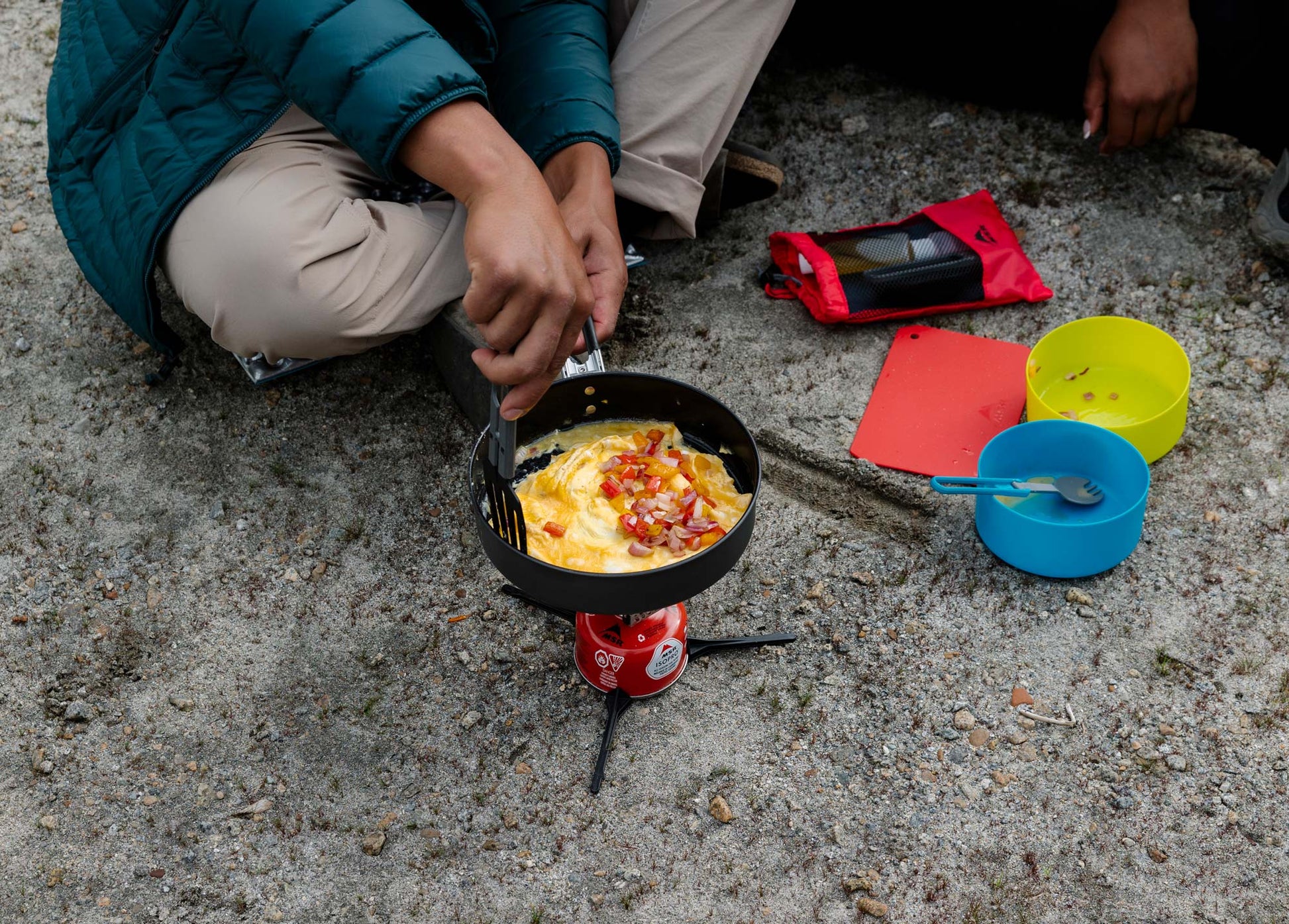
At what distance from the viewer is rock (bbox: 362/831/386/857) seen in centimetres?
197

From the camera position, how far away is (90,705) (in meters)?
2.17

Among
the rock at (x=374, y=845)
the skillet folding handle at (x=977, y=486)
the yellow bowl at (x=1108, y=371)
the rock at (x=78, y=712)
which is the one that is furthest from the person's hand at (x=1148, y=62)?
the rock at (x=78, y=712)

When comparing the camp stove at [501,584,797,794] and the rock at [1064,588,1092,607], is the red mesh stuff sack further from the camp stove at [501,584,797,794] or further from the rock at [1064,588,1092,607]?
the camp stove at [501,584,797,794]

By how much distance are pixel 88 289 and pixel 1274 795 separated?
308cm

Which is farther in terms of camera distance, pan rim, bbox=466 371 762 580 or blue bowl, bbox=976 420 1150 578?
blue bowl, bbox=976 420 1150 578

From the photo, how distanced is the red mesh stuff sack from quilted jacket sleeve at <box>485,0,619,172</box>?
71 centimetres

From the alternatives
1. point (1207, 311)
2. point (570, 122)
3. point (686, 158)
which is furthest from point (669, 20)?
point (1207, 311)

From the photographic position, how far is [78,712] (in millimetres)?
2150

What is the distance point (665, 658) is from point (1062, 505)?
992 millimetres

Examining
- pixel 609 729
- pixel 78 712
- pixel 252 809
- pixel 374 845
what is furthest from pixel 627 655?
pixel 78 712

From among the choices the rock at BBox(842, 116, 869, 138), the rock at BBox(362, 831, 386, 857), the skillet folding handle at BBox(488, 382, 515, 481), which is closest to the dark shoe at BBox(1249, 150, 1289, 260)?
the rock at BBox(842, 116, 869, 138)

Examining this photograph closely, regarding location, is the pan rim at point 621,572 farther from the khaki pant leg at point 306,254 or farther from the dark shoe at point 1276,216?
the dark shoe at point 1276,216

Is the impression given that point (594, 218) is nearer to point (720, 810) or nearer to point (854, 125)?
point (720, 810)

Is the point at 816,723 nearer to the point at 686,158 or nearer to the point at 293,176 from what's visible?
the point at 686,158
